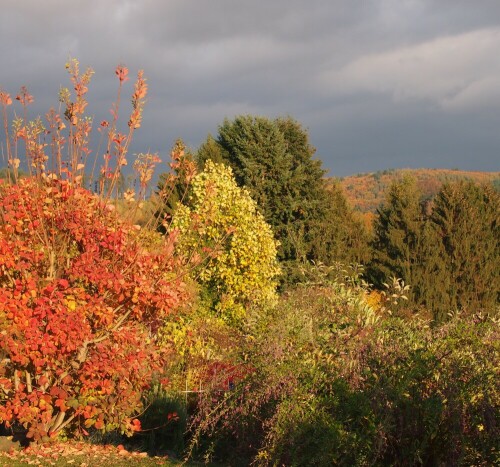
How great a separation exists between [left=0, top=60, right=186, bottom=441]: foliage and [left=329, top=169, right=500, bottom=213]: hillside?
4068 inches

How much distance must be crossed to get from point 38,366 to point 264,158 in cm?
2492

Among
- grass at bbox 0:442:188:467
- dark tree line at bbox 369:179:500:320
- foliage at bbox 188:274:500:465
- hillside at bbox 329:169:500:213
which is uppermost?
hillside at bbox 329:169:500:213

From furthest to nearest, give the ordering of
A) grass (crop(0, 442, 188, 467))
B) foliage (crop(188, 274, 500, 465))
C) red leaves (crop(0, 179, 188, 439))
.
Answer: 1. grass (crop(0, 442, 188, 467))
2. red leaves (crop(0, 179, 188, 439))
3. foliage (crop(188, 274, 500, 465))

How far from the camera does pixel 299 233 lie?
1220 inches

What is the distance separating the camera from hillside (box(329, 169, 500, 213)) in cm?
11762

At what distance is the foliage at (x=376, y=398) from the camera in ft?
25.0

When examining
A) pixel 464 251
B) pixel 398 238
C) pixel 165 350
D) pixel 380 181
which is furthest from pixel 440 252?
pixel 380 181

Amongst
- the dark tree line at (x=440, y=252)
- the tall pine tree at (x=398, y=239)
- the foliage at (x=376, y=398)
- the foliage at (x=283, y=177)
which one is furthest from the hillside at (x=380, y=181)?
the foliage at (x=376, y=398)

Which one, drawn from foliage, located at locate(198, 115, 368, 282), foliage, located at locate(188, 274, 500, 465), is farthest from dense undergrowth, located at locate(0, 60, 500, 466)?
foliage, located at locate(198, 115, 368, 282)

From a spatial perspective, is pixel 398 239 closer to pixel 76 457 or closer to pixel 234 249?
pixel 234 249

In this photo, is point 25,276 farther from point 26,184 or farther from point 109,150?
point 109,150

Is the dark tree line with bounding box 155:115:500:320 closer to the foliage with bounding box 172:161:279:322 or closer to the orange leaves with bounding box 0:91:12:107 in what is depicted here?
the foliage with bounding box 172:161:279:322

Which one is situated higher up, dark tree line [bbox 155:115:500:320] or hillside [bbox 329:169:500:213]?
hillside [bbox 329:169:500:213]

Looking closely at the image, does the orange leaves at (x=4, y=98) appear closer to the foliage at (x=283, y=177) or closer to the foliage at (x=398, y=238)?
the foliage at (x=283, y=177)
